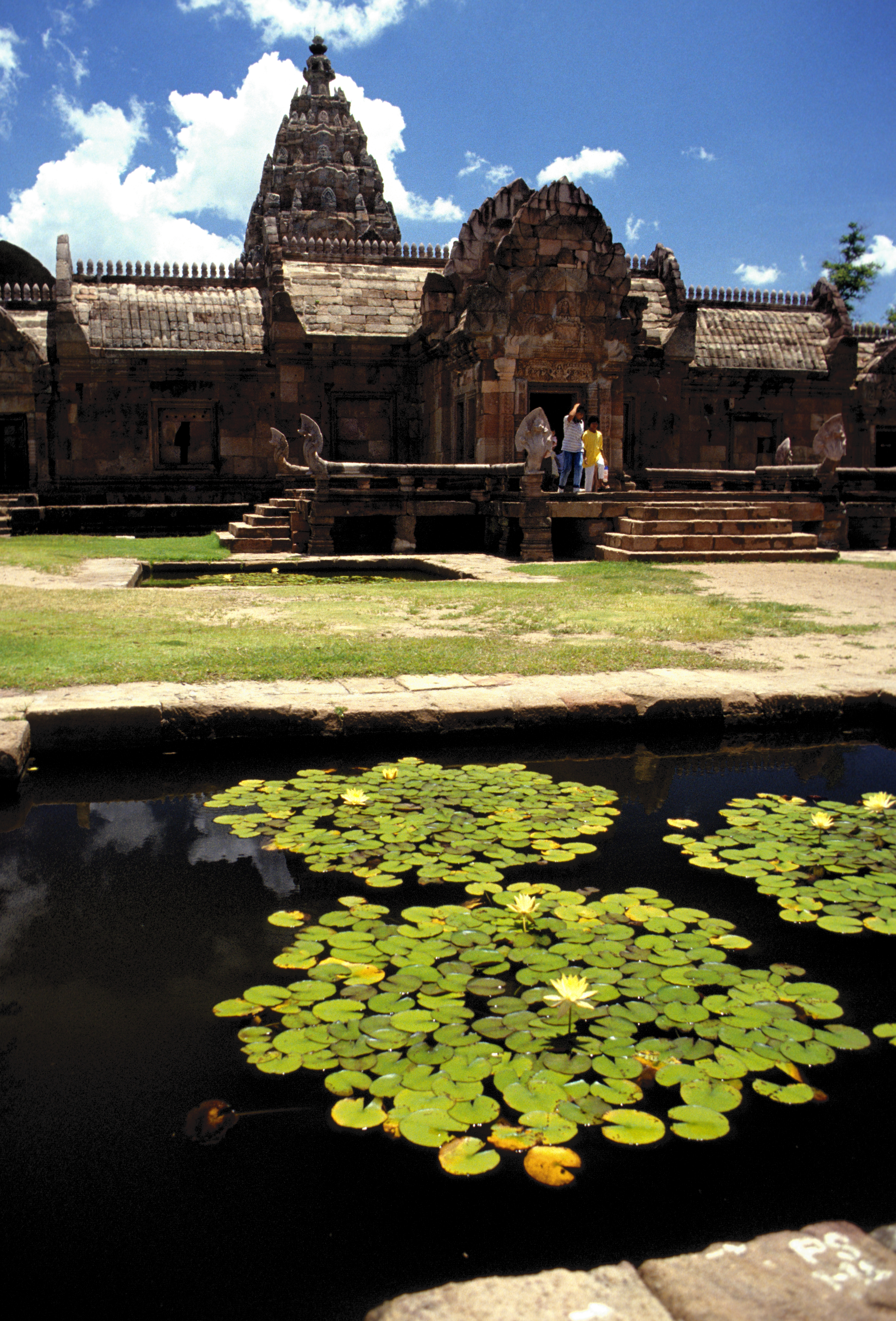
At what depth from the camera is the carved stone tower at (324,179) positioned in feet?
105

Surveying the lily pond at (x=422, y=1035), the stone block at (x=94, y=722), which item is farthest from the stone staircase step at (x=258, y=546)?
the lily pond at (x=422, y=1035)

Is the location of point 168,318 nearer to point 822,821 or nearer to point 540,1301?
point 822,821

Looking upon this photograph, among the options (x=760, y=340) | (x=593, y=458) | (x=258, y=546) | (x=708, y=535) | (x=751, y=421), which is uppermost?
(x=760, y=340)

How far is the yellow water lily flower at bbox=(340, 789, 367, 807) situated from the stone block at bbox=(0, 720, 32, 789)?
1.41m

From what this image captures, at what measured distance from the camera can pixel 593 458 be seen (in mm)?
15344

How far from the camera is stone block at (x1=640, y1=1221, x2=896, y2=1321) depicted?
1.51 metres

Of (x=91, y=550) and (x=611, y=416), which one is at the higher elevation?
(x=611, y=416)

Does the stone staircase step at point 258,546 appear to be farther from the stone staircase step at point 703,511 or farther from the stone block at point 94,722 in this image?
the stone block at point 94,722

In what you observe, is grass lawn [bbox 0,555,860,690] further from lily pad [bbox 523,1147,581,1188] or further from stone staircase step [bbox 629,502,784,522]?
stone staircase step [bbox 629,502,784,522]

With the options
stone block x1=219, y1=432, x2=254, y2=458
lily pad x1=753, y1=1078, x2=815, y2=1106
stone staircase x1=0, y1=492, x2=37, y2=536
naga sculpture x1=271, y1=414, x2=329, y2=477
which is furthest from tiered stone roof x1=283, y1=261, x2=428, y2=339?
lily pad x1=753, y1=1078, x2=815, y2=1106

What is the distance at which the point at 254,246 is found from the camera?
31.9 meters

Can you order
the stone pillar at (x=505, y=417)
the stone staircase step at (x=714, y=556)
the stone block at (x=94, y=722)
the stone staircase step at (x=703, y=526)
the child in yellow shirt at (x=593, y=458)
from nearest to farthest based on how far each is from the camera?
the stone block at (x=94, y=722) → the stone staircase step at (x=714, y=556) → the stone staircase step at (x=703, y=526) → the child in yellow shirt at (x=593, y=458) → the stone pillar at (x=505, y=417)

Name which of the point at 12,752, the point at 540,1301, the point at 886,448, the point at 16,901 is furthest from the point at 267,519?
the point at 886,448

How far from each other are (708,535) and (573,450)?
260cm
